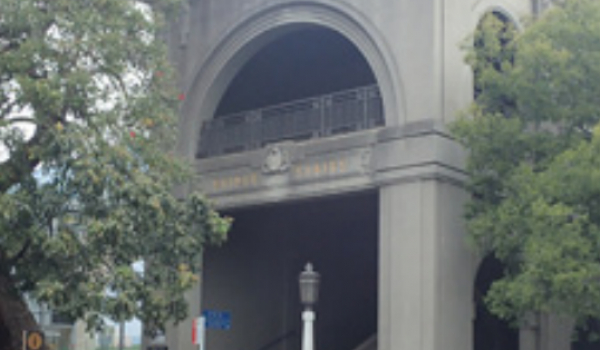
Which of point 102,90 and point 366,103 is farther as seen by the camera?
point 366,103

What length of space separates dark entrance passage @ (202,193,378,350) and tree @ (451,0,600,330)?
789 cm

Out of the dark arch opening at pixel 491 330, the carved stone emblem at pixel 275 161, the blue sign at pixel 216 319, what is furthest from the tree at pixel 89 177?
the dark arch opening at pixel 491 330

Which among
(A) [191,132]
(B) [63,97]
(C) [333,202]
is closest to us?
(B) [63,97]

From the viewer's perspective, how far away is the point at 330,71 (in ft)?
91.1

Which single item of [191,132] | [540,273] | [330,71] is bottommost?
[540,273]

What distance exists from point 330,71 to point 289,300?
6.39m

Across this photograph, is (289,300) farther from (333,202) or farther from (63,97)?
(63,97)

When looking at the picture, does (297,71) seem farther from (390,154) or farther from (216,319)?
(390,154)

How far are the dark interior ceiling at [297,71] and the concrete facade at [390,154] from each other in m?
2.01

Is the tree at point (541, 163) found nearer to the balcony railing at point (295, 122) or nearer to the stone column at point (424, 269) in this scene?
the stone column at point (424, 269)

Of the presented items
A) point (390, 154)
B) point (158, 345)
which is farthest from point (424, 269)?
point (158, 345)

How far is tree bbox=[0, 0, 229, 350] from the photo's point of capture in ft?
51.3

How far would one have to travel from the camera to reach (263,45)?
23.9m

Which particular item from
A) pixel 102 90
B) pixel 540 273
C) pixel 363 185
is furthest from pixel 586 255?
pixel 102 90
